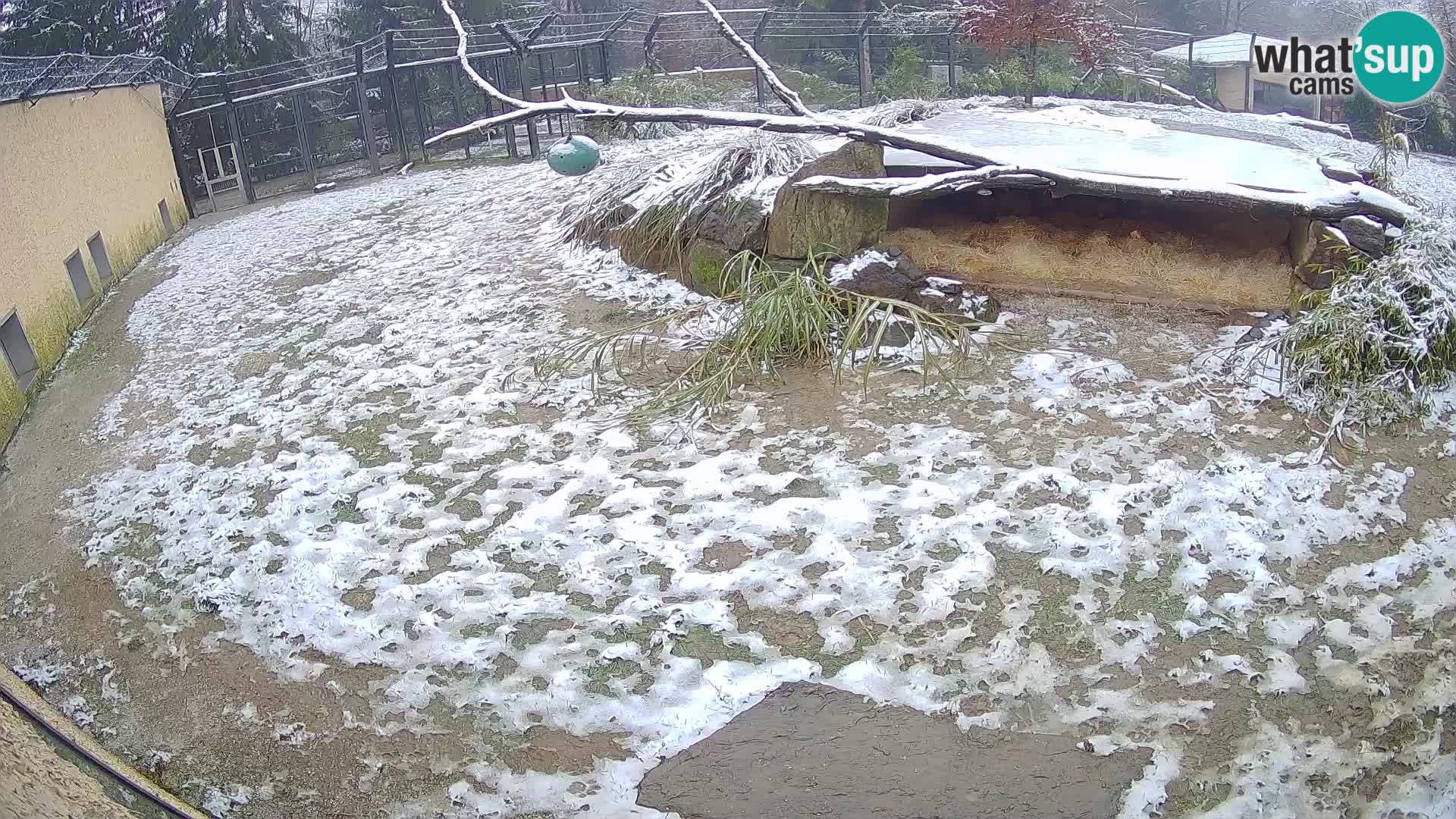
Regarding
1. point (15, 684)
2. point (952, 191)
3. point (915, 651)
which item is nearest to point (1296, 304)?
point (952, 191)

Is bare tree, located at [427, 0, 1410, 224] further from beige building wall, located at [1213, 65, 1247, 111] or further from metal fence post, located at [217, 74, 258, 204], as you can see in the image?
beige building wall, located at [1213, 65, 1247, 111]

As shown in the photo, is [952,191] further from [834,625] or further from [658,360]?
[834,625]

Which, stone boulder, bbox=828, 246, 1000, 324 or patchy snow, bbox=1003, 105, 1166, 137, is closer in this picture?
stone boulder, bbox=828, 246, 1000, 324

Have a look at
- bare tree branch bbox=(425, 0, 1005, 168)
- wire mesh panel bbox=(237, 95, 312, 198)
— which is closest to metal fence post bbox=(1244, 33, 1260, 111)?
bare tree branch bbox=(425, 0, 1005, 168)

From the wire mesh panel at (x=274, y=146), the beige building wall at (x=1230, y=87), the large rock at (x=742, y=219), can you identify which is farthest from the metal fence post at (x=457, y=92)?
the beige building wall at (x=1230, y=87)

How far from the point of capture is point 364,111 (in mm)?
10859

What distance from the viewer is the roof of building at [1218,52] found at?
15.3 meters

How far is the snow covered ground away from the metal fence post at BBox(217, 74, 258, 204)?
21.1 feet

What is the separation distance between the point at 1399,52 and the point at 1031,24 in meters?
3.54

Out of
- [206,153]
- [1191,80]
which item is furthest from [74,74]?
[1191,80]

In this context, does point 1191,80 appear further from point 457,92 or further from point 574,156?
point 574,156

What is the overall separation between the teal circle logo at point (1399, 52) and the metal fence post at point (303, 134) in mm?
10029

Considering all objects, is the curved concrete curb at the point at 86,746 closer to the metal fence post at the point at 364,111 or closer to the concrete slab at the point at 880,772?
the concrete slab at the point at 880,772

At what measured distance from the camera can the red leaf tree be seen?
1088cm
